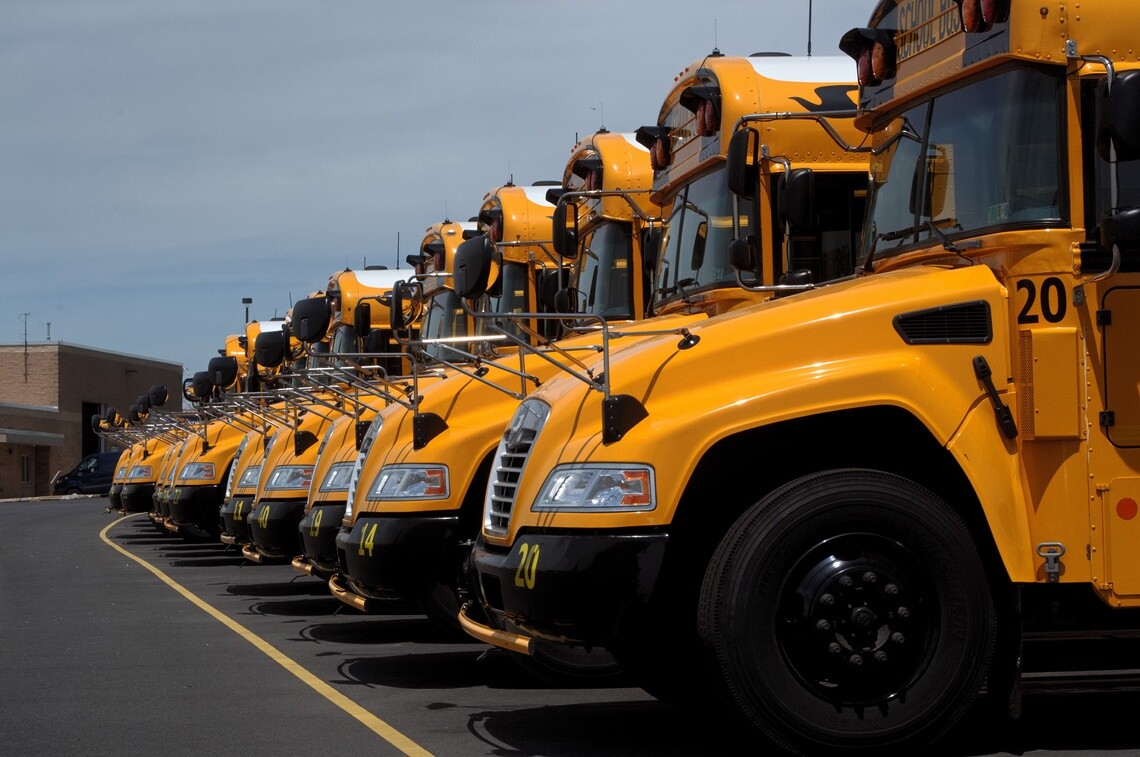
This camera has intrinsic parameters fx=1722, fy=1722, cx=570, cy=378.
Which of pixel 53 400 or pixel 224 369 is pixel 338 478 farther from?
pixel 53 400

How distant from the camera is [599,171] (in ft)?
36.7

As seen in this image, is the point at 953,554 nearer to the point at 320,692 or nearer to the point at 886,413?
the point at 886,413

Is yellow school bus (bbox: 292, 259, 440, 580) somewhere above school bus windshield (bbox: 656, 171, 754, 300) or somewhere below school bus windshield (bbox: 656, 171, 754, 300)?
below

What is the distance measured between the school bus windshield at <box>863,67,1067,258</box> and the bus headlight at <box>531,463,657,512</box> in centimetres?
158

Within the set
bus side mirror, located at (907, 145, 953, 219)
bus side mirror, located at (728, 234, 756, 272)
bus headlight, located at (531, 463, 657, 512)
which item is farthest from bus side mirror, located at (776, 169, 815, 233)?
bus headlight, located at (531, 463, 657, 512)

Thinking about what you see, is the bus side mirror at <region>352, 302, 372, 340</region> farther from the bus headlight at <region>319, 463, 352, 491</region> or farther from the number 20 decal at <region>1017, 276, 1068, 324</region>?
the number 20 decal at <region>1017, 276, 1068, 324</region>

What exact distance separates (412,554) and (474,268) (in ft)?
5.08

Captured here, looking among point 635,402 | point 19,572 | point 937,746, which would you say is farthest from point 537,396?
point 19,572

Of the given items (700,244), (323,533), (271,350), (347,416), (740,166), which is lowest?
(323,533)

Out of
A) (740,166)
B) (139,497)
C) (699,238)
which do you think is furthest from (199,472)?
(740,166)

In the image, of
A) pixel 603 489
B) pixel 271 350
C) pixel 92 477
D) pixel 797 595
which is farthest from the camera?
pixel 92 477

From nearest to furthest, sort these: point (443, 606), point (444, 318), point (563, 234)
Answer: point (443, 606), point (563, 234), point (444, 318)

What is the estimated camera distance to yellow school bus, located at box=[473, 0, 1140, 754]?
5.89 meters

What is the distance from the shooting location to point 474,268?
792cm
